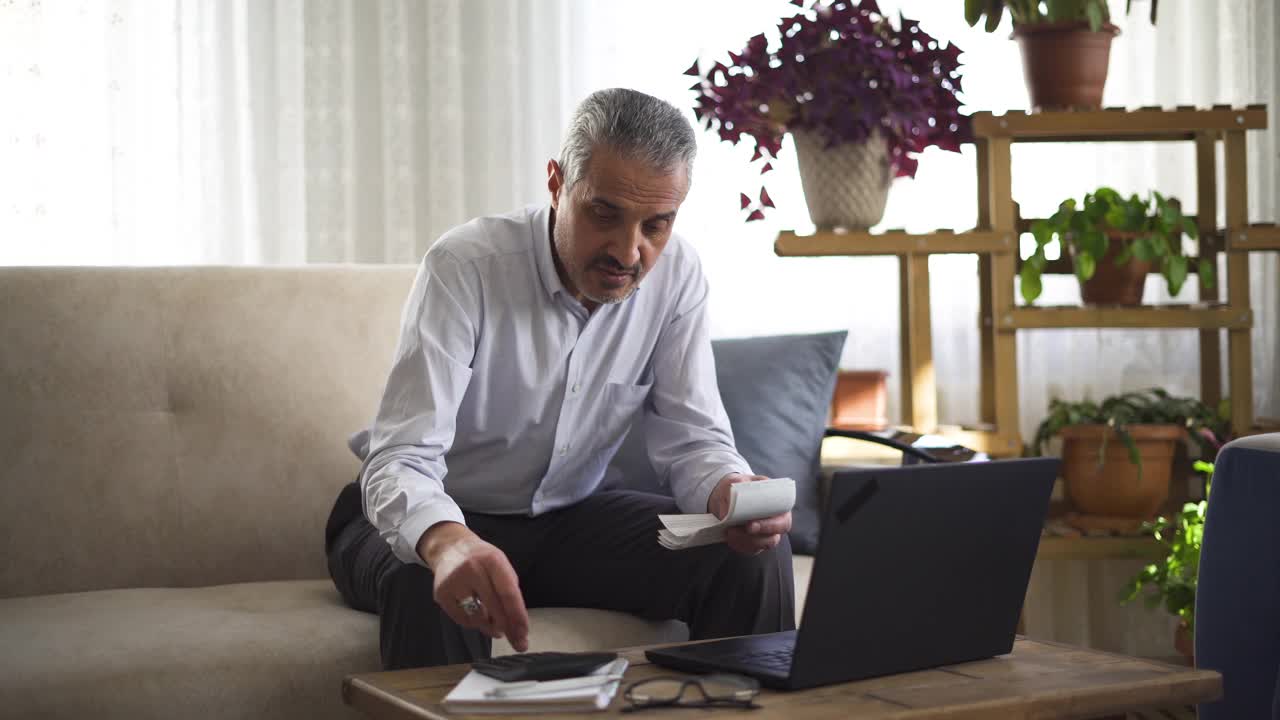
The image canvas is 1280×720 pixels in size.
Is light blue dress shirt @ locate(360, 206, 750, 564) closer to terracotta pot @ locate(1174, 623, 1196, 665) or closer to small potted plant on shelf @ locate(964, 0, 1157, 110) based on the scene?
small potted plant on shelf @ locate(964, 0, 1157, 110)

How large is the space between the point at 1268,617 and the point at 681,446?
32.1 inches

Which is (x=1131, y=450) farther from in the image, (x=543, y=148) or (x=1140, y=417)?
(x=543, y=148)

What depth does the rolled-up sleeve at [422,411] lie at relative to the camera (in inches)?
58.5

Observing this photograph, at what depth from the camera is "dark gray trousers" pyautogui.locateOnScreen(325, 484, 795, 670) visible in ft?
5.07

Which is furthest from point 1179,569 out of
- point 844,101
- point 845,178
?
point 844,101

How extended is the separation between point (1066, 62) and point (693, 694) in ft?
6.07

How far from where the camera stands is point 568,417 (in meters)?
1.85

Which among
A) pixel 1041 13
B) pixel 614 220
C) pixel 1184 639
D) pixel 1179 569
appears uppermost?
pixel 1041 13

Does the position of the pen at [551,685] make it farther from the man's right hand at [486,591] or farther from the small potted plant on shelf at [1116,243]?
the small potted plant on shelf at [1116,243]

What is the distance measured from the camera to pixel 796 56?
2416mm

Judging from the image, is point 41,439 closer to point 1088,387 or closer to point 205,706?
point 205,706

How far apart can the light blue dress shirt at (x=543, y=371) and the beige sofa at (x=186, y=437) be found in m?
0.23

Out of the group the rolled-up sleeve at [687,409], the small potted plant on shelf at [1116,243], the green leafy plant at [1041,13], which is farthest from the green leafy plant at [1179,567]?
the rolled-up sleeve at [687,409]

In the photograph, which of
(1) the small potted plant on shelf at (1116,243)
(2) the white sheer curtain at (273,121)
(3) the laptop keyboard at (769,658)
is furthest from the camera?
(2) the white sheer curtain at (273,121)
